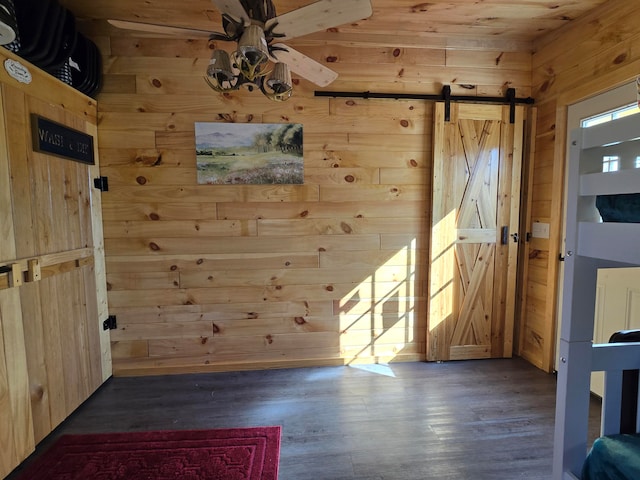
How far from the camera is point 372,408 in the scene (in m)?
2.16

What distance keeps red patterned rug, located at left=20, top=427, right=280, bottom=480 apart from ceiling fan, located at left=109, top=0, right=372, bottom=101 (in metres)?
1.90

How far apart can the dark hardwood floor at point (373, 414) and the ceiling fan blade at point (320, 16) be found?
210 centimetres

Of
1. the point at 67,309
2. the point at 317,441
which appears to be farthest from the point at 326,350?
the point at 67,309

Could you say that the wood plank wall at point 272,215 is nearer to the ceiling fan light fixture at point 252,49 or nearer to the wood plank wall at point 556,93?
the wood plank wall at point 556,93

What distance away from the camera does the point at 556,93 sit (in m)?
2.53

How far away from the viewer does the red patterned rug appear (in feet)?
5.30

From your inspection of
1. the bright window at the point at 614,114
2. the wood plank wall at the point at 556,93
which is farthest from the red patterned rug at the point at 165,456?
the bright window at the point at 614,114

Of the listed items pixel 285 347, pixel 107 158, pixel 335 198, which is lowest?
pixel 285 347

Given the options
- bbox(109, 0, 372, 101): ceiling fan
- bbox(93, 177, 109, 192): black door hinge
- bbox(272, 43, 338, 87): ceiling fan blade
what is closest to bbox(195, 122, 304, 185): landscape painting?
bbox(93, 177, 109, 192): black door hinge

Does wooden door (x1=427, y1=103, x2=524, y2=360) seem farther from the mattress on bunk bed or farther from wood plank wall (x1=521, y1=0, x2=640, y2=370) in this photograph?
the mattress on bunk bed

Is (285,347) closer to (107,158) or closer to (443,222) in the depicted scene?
(443,222)

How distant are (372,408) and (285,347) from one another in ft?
2.95

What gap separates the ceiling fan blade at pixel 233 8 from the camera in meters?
1.20

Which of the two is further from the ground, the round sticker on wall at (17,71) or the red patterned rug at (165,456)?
the round sticker on wall at (17,71)
